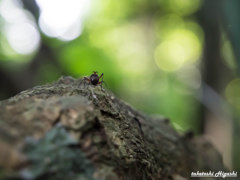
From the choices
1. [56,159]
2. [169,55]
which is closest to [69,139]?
[56,159]

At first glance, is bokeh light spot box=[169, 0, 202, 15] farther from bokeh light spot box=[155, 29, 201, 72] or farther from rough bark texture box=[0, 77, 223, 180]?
rough bark texture box=[0, 77, 223, 180]

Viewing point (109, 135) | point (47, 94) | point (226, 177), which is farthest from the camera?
point (226, 177)

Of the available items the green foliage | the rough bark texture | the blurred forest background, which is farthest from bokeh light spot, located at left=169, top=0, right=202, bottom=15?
the green foliage

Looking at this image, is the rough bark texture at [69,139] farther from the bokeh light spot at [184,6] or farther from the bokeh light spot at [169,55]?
the bokeh light spot at [169,55]

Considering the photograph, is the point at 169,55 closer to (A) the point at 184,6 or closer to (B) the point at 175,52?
(B) the point at 175,52

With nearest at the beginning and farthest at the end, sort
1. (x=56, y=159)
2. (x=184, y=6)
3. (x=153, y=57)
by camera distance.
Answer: (x=56, y=159) → (x=184, y=6) → (x=153, y=57)

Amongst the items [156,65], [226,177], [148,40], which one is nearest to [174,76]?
[156,65]

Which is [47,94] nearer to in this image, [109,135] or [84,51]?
[109,135]
